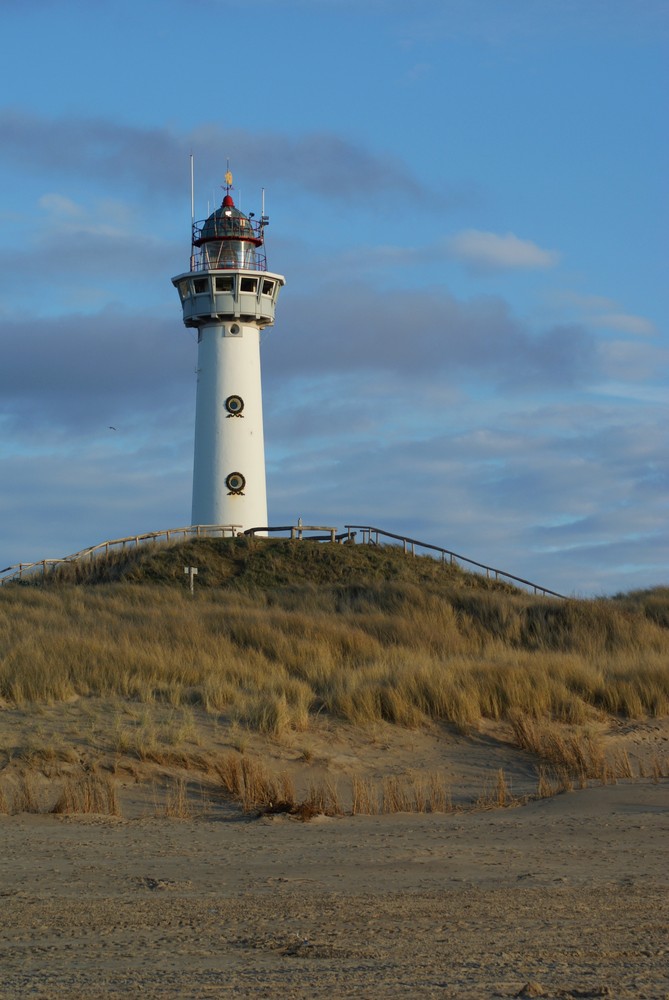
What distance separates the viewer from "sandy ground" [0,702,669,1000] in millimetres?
5938

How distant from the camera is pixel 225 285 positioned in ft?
159

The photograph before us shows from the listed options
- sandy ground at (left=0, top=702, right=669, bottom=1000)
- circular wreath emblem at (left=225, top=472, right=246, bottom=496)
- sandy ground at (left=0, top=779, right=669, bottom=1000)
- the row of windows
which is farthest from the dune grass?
the row of windows

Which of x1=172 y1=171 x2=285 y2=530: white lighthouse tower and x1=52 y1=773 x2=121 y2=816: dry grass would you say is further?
x1=172 y1=171 x2=285 y2=530: white lighthouse tower

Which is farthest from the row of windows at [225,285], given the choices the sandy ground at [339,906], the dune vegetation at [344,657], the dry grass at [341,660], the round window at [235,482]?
the sandy ground at [339,906]

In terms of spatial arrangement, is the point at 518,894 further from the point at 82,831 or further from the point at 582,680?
the point at 582,680

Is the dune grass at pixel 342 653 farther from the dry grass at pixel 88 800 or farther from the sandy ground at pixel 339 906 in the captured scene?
the sandy ground at pixel 339 906

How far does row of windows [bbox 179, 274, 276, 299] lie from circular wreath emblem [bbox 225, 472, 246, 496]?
7.27 metres

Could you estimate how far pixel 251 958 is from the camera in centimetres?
635

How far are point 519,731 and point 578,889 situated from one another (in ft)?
28.9

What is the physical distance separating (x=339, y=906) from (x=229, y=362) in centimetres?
4054

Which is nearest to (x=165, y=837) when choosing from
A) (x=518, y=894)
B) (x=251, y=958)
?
(x=518, y=894)

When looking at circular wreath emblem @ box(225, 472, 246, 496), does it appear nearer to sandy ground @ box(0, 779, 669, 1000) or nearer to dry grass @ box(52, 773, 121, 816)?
dry grass @ box(52, 773, 121, 816)

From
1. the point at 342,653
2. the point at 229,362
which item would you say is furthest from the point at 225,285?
the point at 342,653

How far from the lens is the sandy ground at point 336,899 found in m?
5.94
